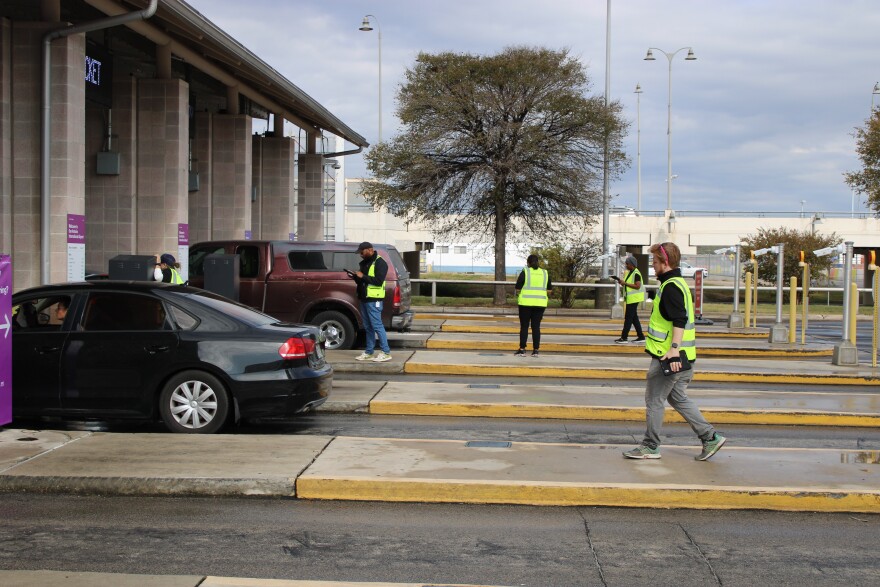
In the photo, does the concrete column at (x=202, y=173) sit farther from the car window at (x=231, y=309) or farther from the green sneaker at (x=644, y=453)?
the green sneaker at (x=644, y=453)

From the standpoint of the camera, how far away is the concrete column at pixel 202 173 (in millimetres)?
27797

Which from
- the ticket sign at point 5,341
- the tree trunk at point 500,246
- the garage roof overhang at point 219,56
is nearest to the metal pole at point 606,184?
the tree trunk at point 500,246

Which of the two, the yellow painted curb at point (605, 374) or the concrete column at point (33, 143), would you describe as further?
the concrete column at point (33, 143)

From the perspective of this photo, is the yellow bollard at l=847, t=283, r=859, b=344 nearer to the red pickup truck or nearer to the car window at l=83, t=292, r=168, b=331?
the red pickup truck

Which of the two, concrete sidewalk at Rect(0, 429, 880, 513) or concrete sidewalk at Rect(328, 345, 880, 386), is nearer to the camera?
concrete sidewalk at Rect(0, 429, 880, 513)

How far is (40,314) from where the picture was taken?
9406 millimetres

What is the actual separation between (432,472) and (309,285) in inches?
346

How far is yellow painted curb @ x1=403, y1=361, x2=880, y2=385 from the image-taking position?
1428 centimetres

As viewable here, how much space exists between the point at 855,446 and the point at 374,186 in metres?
24.9

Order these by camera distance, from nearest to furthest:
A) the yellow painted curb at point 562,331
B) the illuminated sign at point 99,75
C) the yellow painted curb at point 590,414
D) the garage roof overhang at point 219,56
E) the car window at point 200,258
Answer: the yellow painted curb at point 590,414, the car window at point 200,258, the garage roof overhang at point 219,56, the illuminated sign at point 99,75, the yellow painted curb at point 562,331

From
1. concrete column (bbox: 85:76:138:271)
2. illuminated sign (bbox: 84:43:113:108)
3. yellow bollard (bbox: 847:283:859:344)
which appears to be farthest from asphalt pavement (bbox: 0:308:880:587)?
concrete column (bbox: 85:76:138:271)

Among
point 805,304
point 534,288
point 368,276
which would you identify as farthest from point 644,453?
point 805,304

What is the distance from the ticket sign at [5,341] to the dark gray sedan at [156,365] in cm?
50

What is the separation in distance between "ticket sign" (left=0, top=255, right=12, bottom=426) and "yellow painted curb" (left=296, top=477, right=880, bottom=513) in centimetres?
327
